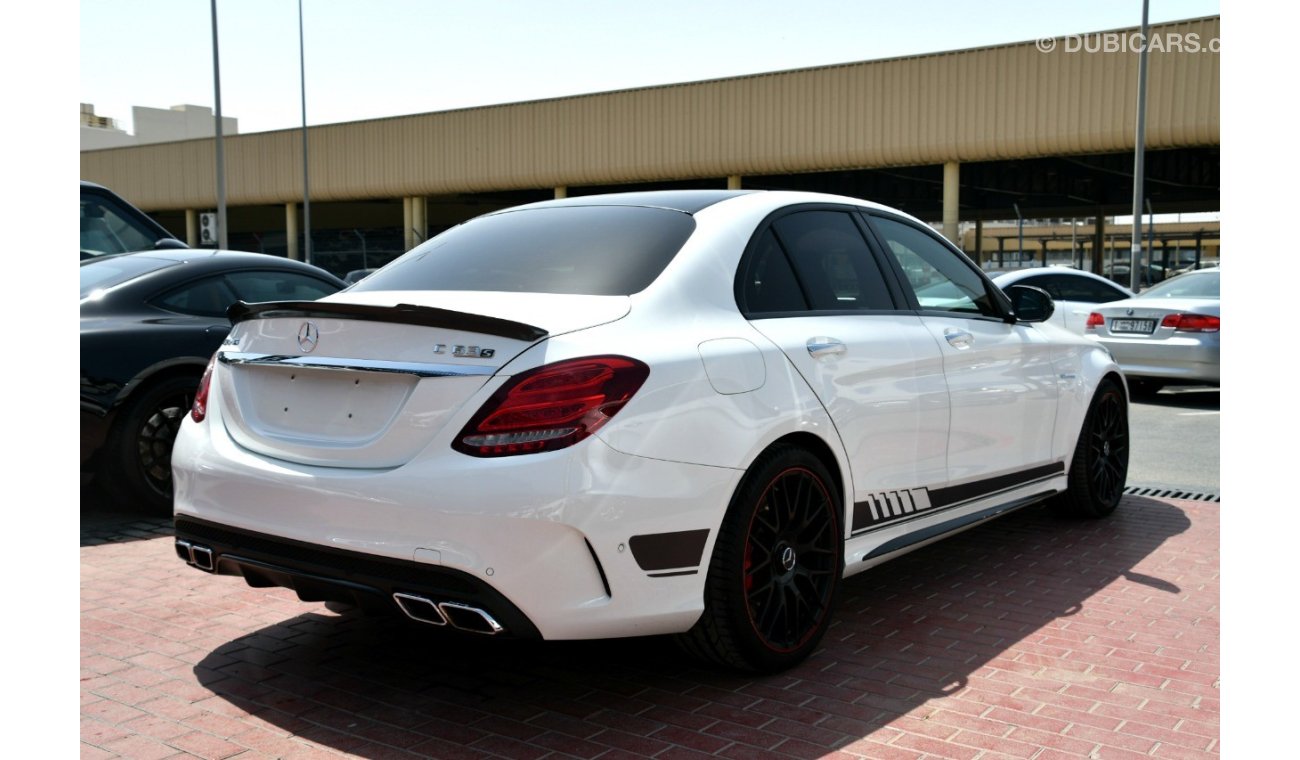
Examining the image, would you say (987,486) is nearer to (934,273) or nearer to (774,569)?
(934,273)

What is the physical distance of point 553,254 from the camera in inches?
161

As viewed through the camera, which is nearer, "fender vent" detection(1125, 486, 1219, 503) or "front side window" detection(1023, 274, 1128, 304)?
"fender vent" detection(1125, 486, 1219, 503)

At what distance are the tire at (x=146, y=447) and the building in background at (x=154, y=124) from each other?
302 ft

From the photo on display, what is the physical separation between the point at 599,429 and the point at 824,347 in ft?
3.78

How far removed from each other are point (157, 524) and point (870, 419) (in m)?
4.09

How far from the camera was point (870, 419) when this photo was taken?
14.1ft

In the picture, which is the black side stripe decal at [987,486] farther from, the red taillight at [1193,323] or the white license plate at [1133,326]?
the white license plate at [1133,326]

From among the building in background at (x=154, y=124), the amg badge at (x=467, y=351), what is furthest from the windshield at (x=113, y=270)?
the building in background at (x=154, y=124)

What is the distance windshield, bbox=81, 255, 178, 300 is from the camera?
22.4 ft

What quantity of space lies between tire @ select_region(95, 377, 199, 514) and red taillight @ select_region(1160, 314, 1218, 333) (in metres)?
9.46

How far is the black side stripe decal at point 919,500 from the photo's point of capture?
4336mm

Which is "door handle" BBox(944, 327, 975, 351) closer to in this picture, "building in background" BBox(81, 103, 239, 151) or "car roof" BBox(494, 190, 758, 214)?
"car roof" BBox(494, 190, 758, 214)

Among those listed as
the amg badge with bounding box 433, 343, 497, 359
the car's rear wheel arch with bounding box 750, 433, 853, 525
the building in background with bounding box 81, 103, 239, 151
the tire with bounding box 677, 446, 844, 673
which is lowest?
the tire with bounding box 677, 446, 844, 673

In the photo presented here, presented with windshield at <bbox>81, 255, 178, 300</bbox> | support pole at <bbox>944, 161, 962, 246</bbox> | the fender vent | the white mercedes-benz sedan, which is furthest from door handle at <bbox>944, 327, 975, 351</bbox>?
support pole at <bbox>944, 161, 962, 246</bbox>
